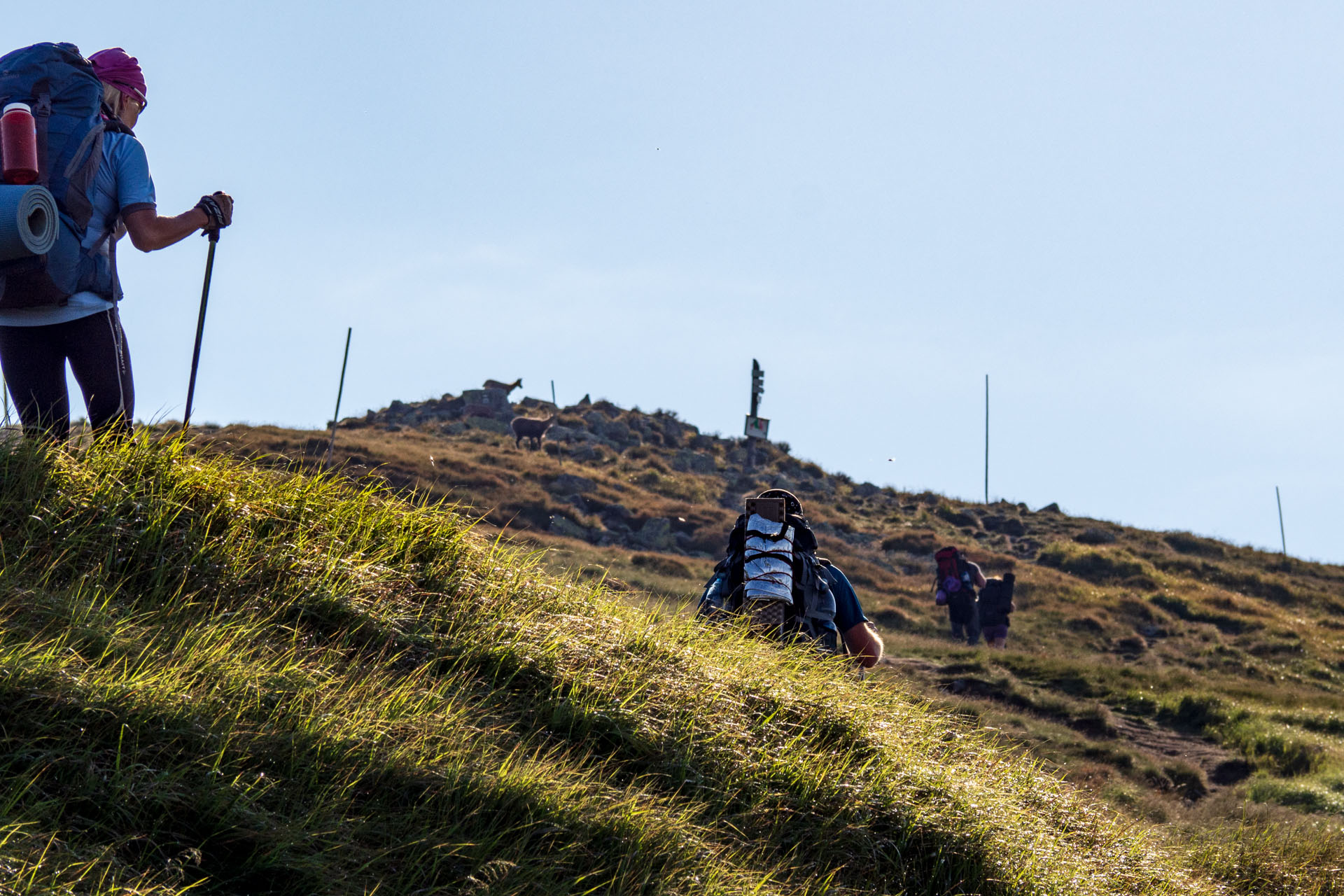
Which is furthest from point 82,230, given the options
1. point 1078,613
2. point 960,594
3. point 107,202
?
point 1078,613

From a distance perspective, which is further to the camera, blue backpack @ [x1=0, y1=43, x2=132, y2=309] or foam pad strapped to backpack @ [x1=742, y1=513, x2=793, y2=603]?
foam pad strapped to backpack @ [x1=742, y1=513, x2=793, y2=603]

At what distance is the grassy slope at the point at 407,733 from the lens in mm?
2811

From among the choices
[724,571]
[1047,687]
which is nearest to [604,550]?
[1047,687]

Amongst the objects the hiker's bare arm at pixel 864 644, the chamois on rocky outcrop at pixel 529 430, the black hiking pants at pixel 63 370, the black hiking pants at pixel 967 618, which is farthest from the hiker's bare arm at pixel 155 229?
the chamois on rocky outcrop at pixel 529 430

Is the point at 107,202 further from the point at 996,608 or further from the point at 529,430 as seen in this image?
the point at 529,430

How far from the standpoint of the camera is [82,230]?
4.10m

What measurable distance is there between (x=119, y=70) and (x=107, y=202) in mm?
590

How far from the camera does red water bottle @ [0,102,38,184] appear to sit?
3873 mm

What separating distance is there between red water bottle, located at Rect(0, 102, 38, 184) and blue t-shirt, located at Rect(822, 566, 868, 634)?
4.14 metres

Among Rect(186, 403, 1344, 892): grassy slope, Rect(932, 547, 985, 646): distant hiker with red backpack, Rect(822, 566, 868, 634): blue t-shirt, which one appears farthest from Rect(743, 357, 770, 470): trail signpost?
Rect(822, 566, 868, 634): blue t-shirt

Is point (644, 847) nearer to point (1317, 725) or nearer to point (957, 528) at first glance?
A: point (1317, 725)

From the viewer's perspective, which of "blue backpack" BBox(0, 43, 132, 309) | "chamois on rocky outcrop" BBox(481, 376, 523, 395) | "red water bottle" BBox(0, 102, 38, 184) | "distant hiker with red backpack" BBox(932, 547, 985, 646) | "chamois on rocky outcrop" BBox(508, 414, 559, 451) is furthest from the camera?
"chamois on rocky outcrop" BBox(481, 376, 523, 395)

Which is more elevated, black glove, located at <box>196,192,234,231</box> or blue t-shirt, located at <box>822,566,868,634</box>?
black glove, located at <box>196,192,234,231</box>

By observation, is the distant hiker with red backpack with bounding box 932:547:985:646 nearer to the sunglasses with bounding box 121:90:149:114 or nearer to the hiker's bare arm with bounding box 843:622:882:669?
the hiker's bare arm with bounding box 843:622:882:669
